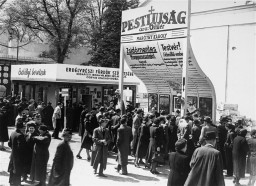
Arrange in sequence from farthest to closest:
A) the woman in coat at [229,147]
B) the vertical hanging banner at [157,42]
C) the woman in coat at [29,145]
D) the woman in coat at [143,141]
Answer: the vertical hanging banner at [157,42] → the woman in coat at [143,141] → the woman in coat at [229,147] → the woman in coat at [29,145]

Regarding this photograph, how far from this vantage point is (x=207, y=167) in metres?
6.26

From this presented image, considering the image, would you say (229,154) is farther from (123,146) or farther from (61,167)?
(61,167)

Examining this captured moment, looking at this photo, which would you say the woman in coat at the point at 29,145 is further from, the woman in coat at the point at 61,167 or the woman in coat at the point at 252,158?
the woman in coat at the point at 252,158

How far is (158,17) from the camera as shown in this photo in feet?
53.6

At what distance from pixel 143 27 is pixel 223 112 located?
5.66 m

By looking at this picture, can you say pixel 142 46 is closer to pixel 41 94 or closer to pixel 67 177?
pixel 41 94

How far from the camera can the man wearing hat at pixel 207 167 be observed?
6.21 m

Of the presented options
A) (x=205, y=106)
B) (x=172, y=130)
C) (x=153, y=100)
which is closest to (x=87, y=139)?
(x=172, y=130)

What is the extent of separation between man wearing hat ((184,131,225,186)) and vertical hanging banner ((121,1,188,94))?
28.9 ft

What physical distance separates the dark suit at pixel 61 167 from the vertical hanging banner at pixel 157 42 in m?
8.58

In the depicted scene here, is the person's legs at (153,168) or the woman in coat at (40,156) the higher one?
the woman in coat at (40,156)

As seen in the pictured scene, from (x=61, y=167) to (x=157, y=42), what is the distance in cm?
1055

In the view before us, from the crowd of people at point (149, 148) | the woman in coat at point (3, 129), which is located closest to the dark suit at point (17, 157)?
the crowd of people at point (149, 148)

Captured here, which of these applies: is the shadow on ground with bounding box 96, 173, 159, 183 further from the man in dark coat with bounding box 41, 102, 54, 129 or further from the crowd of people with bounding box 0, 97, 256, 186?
the man in dark coat with bounding box 41, 102, 54, 129
